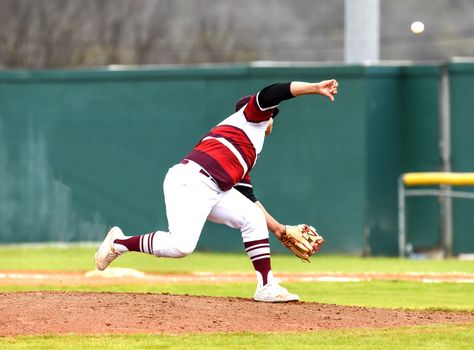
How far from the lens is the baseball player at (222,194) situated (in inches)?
379

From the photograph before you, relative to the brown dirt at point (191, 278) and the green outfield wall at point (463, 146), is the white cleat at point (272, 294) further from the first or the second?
the green outfield wall at point (463, 146)

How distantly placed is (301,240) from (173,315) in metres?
1.37

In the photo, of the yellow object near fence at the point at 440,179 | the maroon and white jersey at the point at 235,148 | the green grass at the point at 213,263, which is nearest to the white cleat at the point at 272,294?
Result: the maroon and white jersey at the point at 235,148

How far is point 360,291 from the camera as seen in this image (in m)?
12.1

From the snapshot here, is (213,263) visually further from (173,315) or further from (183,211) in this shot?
(173,315)

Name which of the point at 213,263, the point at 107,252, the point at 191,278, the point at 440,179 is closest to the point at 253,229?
the point at 107,252

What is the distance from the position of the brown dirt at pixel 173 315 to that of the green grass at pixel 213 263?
4861 mm

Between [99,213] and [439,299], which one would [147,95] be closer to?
[99,213]

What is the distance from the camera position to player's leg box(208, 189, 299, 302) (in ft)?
32.4

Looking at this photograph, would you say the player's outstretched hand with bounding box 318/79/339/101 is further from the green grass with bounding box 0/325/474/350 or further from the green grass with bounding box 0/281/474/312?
the green grass with bounding box 0/281/474/312

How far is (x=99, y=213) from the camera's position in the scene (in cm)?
1862

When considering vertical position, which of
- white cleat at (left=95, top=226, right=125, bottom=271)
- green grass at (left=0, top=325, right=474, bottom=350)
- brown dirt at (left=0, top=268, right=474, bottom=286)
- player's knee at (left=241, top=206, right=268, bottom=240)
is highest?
player's knee at (left=241, top=206, right=268, bottom=240)

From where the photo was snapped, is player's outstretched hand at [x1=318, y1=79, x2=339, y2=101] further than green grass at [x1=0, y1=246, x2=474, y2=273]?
→ No

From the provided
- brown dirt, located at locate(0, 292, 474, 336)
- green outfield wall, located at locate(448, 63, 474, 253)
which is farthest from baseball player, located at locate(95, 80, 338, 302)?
green outfield wall, located at locate(448, 63, 474, 253)
